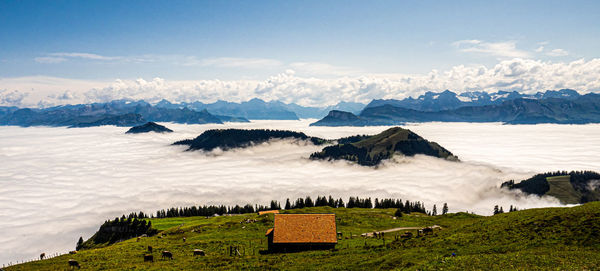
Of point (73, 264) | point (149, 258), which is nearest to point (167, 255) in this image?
point (149, 258)

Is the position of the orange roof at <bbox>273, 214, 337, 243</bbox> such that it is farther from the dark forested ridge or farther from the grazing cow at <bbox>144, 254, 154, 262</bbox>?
the dark forested ridge

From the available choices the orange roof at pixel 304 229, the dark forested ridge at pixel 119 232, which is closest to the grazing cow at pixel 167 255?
the orange roof at pixel 304 229

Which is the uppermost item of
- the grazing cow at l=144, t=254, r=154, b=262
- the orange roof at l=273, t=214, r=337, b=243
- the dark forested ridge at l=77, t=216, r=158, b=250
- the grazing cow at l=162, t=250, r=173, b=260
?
the orange roof at l=273, t=214, r=337, b=243

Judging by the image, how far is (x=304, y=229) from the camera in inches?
2181

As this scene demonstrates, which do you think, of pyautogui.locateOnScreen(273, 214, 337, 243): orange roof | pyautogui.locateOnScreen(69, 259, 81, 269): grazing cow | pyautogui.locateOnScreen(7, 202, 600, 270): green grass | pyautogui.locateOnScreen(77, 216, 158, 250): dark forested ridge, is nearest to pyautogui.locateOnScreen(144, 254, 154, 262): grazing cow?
pyautogui.locateOnScreen(7, 202, 600, 270): green grass

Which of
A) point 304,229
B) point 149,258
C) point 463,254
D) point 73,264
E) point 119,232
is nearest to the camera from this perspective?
point 463,254

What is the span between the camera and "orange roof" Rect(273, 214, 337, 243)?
53.8m

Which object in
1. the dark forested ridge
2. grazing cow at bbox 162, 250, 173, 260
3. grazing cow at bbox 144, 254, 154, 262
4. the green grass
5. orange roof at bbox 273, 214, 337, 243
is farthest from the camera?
the dark forested ridge

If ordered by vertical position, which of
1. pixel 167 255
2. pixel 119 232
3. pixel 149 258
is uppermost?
pixel 149 258

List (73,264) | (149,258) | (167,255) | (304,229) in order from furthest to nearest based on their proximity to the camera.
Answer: (304,229)
(167,255)
(149,258)
(73,264)

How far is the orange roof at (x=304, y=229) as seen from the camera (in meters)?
53.8

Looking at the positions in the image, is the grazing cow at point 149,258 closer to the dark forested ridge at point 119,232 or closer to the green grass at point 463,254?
the green grass at point 463,254

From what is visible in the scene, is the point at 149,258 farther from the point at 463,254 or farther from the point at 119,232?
the point at 119,232

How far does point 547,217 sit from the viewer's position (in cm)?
4856
